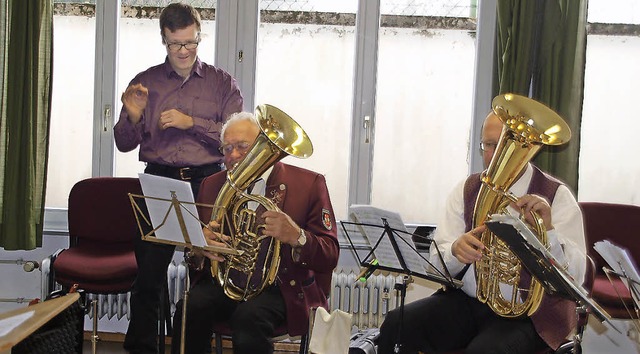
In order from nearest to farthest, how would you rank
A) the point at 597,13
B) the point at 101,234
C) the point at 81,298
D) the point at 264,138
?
the point at 81,298, the point at 264,138, the point at 101,234, the point at 597,13

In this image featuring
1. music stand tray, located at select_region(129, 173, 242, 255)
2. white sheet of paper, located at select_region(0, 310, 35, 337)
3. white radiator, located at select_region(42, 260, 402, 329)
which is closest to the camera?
white sheet of paper, located at select_region(0, 310, 35, 337)

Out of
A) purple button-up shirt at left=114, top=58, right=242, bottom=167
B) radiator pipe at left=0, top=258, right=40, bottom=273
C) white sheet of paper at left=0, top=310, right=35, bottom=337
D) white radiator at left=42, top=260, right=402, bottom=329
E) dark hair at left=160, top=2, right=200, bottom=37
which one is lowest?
white radiator at left=42, top=260, right=402, bottom=329

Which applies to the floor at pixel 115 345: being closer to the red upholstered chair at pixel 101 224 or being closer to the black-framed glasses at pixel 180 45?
the red upholstered chair at pixel 101 224

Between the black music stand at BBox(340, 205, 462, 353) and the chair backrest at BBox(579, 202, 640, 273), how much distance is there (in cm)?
133

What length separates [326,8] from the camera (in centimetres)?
502

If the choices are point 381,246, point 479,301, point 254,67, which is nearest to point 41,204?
point 254,67

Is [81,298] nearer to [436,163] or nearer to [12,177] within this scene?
[12,177]

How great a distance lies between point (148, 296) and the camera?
160 inches

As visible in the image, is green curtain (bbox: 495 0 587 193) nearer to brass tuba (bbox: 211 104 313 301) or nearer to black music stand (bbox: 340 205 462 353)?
black music stand (bbox: 340 205 462 353)

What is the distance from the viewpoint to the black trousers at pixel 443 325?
3.16m

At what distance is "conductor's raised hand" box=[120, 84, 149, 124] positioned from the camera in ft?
14.2

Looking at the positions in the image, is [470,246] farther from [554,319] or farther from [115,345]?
[115,345]

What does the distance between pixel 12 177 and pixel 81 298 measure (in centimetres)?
195

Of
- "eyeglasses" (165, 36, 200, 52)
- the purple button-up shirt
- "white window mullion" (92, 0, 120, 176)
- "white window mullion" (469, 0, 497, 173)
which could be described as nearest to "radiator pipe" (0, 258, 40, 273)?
"white window mullion" (92, 0, 120, 176)
